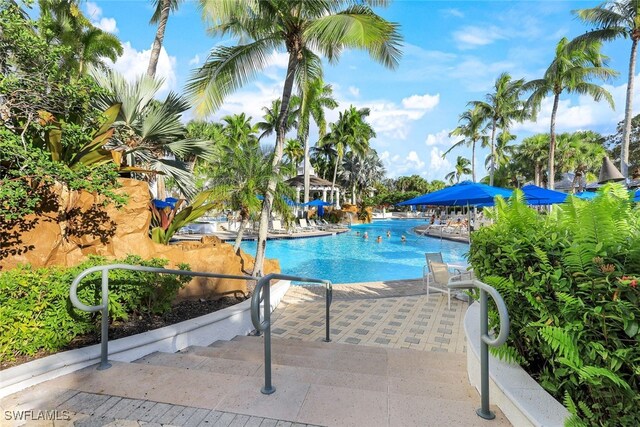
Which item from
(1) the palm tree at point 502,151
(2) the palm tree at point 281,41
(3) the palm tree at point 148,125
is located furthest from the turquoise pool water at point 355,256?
(1) the palm tree at point 502,151

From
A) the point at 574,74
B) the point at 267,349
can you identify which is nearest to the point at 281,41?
the point at 267,349

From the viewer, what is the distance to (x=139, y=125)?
21.7 ft

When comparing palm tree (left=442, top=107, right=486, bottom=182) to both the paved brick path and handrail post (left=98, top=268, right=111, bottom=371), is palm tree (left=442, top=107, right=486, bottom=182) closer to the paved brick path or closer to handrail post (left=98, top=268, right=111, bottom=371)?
the paved brick path

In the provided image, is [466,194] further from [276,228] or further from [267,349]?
[276,228]

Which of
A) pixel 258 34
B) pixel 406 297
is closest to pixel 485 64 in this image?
pixel 258 34

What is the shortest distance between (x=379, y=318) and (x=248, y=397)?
4066mm

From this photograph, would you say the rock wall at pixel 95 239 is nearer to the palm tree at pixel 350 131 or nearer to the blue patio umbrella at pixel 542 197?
the blue patio umbrella at pixel 542 197

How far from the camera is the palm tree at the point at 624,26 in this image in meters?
Result: 13.2

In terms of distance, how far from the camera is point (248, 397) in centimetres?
213

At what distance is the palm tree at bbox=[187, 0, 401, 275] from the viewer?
691 cm

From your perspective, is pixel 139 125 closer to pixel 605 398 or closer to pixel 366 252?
pixel 605 398

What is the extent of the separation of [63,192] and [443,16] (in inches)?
433

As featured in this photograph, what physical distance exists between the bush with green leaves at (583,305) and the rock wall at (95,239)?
4.68 meters

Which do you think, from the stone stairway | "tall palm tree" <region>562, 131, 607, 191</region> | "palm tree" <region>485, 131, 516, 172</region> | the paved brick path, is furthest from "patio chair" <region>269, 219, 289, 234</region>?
"tall palm tree" <region>562, 131, 607, 191</region>
